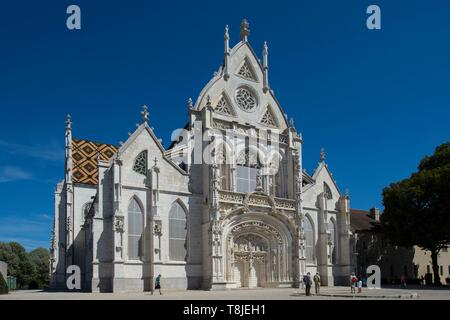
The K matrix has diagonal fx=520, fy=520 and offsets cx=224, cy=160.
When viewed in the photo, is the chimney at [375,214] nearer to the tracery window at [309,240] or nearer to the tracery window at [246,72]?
the tracery window at [309,240]

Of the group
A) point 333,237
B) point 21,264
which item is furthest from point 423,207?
point 21,264

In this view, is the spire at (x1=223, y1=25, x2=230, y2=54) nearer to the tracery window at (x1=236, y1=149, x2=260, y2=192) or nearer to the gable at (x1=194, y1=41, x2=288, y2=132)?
the gable at (x1=194, y1=41, x2=288, y2=132)

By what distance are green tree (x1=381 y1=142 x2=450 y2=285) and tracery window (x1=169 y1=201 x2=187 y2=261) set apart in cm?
1992

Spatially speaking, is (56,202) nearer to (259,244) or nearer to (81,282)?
(81,282)

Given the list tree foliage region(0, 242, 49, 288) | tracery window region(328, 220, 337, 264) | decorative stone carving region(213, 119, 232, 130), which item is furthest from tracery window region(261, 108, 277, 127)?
tree foliage region(0, 242, 49, 288)

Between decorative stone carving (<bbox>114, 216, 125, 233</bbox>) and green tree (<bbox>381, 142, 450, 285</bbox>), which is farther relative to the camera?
green tree (<bbox>381, 142, 450, 285</bbox>)

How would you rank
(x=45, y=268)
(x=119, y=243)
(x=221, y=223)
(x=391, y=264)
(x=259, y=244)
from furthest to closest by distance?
1. (x=45, y=268)
2. (x=391, y=264)
3. (x=259, y=244)
4. (x=221, y=223)
5. (x=119, y=243)

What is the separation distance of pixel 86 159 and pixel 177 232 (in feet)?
44.9

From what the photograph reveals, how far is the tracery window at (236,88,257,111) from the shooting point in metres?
43.3

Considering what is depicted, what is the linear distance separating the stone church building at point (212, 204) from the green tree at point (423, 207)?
13.9ft

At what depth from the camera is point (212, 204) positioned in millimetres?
37812

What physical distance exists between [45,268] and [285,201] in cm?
4916
